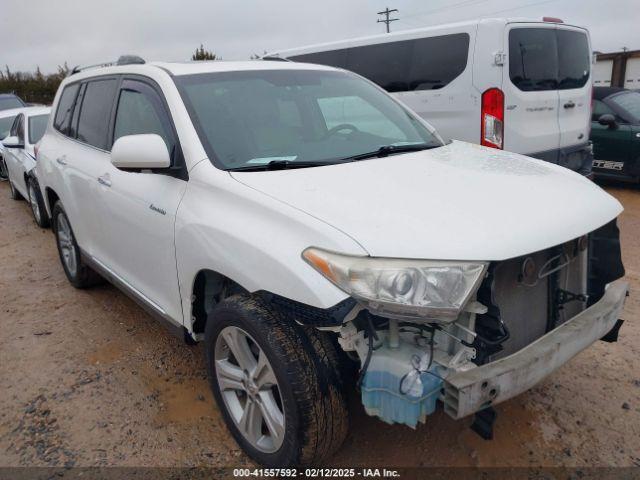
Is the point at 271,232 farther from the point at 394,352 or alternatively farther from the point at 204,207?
the point at 394,352

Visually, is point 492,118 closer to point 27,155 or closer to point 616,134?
point 616,134

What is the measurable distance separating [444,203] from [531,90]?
428cm

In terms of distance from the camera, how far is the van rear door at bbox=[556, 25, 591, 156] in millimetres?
6086

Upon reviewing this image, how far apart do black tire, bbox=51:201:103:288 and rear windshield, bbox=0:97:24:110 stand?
1175cm

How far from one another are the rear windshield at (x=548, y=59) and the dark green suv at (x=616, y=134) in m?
1.48

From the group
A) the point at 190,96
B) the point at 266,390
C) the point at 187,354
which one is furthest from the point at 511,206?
the point at 187,354

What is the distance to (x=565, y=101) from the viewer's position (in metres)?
6.14

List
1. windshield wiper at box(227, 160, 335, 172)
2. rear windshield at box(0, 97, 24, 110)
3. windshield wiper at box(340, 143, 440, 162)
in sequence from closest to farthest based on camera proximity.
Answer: windshield wiper at box(227, 160, 335, 172) → windshield wiper at box(340, 143, 440, 162) → rear windshield at box(0, 97, 24, 110)

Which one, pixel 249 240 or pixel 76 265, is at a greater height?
pixel 249 240

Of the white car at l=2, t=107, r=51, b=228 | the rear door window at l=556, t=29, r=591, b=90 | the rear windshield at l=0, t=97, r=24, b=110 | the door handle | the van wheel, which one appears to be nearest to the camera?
the van wheel

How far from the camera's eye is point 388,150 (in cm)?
290

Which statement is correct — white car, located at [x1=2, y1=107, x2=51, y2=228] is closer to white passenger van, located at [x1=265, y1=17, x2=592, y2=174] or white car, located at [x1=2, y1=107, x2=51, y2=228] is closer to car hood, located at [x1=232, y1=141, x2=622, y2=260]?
Result: white passenger van, located at [x1=265, y1=17, x2=592, y2=174]

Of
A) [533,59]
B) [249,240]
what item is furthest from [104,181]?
[533,59]

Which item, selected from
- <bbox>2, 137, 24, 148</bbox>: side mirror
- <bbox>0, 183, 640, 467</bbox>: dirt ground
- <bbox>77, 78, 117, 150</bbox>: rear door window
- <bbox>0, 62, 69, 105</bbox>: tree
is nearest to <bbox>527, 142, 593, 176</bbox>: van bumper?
<bbox>0, 183, 640, 467</bbox>: dirt ground
